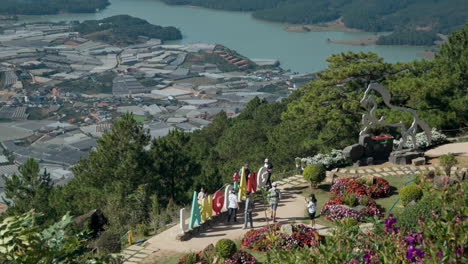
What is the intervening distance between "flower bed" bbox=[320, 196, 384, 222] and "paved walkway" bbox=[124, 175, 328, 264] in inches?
25.5

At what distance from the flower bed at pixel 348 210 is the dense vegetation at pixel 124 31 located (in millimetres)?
142891

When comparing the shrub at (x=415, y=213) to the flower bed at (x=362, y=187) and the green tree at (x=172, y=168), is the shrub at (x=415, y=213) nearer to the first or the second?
the flower bed at (x=362, y=187)

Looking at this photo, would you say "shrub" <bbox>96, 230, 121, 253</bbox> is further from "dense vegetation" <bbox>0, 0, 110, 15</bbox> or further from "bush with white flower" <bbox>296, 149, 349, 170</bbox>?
"dense vegetation" <bbox>0, 0, 110, 15</bbox>

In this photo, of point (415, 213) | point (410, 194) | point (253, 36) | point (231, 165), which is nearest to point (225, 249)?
point (415, 213)

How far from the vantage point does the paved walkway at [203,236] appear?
675 inches

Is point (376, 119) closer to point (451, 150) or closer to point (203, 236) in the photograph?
point (451, 150)

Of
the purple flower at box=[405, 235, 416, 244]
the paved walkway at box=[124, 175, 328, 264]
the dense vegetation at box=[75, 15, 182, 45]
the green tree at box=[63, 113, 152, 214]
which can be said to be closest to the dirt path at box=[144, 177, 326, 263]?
the paved walkway at box=[124, 175, 328, 264]

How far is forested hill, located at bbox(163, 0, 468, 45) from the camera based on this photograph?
161 m

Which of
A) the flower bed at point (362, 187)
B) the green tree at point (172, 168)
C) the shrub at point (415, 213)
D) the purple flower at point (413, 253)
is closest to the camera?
the purple flower at point (413, 253)

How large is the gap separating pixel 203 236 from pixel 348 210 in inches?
167

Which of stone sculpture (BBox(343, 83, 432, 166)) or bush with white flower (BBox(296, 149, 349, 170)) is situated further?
bush with white flower (BBox(296, 149, 349, 170))

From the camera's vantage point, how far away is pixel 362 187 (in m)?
20.3

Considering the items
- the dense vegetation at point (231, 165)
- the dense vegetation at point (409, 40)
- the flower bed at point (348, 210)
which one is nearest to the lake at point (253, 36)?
the dense vegetation at point (409, 40)

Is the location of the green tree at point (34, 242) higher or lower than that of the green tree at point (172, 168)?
higher
